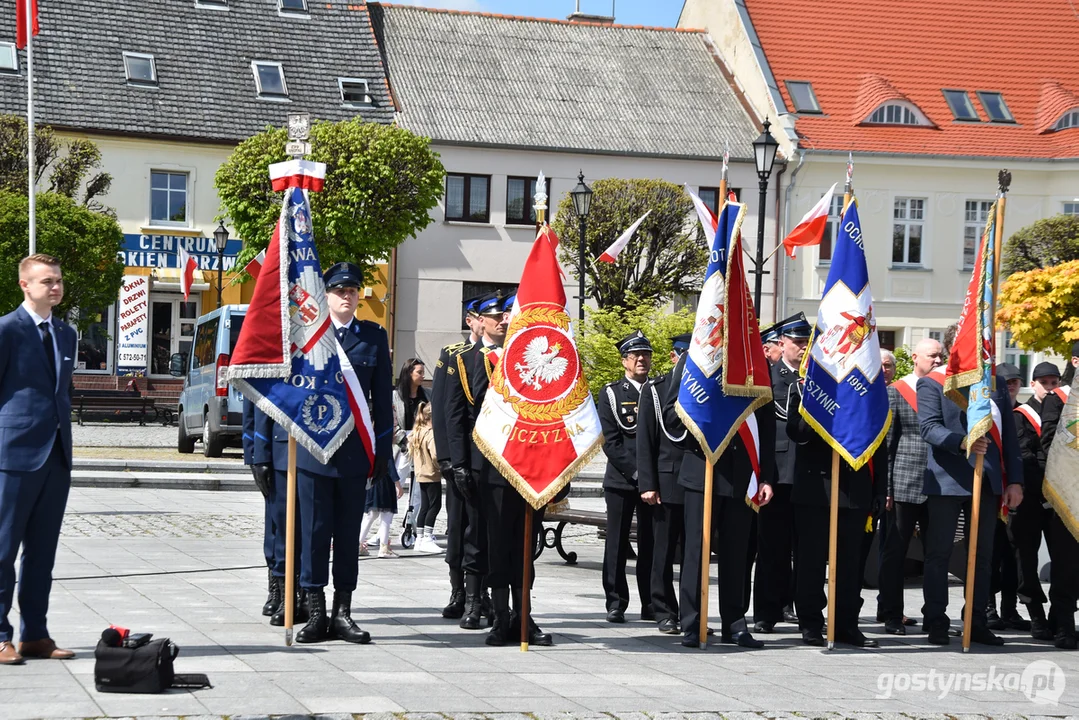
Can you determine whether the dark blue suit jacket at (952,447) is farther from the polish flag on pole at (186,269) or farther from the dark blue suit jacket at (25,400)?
the polish flag on pole at (186,269)

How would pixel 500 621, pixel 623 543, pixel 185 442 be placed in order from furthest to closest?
pixel 185 442 < pixel 623 543 < pixel 500 621

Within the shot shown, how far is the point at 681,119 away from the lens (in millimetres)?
40688

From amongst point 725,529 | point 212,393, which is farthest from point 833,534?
point 212,393

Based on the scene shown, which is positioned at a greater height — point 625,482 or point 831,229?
point 831,229

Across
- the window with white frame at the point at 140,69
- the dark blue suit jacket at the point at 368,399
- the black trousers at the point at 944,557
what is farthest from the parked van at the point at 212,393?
the window with white frame at the point at 140,69

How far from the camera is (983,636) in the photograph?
9203 millimetres

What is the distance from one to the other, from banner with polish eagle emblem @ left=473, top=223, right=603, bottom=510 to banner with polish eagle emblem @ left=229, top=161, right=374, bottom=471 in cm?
88

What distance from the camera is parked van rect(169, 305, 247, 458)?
73.5ft

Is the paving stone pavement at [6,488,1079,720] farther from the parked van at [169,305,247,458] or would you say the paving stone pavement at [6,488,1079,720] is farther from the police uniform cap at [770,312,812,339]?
the parked van at [169,305,247,458]

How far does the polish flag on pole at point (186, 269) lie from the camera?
35.2 meters

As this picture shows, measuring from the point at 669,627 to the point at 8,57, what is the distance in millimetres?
32663

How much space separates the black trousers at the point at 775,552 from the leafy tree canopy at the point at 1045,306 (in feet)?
79.2

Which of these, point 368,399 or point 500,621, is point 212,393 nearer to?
point 368,399

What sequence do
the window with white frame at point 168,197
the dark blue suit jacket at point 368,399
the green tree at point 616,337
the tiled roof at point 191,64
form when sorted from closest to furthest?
the dark blue suit jacket at point 368,399, the green tree at point 616,337, the tiled roof at point 191,64, the window with white frame at point 168,197
